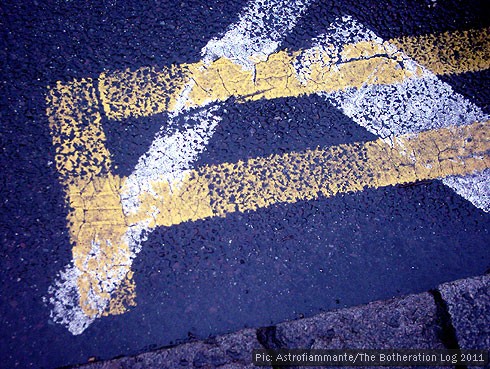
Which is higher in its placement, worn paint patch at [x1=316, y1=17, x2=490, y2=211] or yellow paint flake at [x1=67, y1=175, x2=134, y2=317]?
worn paint patch at [x1=316, y1=17, x2=490, y2=211]

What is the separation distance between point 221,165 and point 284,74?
1.95ft

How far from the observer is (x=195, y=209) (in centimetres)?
204

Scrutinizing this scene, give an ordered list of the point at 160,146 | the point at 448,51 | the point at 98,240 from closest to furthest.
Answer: the point at 98,240
the point at 160,146
the point at 448,51

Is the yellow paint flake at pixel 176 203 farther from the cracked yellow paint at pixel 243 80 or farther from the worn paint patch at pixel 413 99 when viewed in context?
the worn paint patch at pixel 413 99

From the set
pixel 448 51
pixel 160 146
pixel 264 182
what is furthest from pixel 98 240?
pixel 448 51

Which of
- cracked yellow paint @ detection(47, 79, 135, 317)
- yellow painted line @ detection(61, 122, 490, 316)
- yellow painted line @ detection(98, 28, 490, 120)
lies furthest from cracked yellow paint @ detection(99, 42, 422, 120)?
yellow painted line @ detection(61, 122, 490, 316)

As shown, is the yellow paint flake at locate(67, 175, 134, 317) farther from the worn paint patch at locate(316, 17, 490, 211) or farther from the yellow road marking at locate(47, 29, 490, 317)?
the worn paint patch at locate(316, 17, 490, 211)

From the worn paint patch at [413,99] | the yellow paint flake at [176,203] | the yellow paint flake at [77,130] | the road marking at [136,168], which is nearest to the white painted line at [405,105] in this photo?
the worn paint patch at [413,99]

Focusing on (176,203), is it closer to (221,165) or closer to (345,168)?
(221,165)

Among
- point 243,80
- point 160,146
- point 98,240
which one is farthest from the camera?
point 243,80

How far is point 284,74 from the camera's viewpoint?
88.7 inches

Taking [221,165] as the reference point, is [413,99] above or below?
above

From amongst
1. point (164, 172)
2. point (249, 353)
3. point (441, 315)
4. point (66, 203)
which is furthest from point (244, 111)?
point (441, 315)

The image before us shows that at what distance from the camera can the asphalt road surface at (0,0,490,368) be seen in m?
1.94
